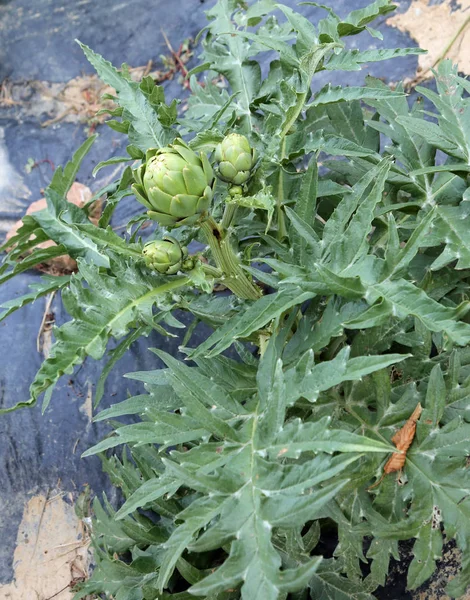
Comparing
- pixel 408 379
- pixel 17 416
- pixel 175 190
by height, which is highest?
pixel 175 190

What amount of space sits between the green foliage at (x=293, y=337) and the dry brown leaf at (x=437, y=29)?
0.65 metres

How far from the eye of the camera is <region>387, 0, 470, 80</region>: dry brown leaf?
1785 mm

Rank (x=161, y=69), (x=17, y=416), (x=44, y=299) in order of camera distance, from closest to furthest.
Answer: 1. (x=17, y=416)
2. (x=44, y=299)
3. (x=161, y=69)

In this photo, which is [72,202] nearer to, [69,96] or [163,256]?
[69,96]

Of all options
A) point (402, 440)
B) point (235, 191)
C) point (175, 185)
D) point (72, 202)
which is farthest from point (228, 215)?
point (72, 202)

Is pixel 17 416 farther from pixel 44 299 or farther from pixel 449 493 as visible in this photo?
pixel 449 493

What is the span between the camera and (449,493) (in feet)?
3.07

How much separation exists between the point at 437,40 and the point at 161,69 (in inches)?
41.5

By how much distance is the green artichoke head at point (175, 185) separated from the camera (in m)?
0.85

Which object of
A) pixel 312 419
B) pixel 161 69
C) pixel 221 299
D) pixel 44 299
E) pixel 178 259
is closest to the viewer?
pixel 178 259

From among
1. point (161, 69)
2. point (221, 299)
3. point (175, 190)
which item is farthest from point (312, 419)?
point (161, 69)

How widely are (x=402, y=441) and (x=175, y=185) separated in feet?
1.94

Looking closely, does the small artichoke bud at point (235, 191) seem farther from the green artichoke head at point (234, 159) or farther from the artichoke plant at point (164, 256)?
the artichoke plant at point (164, 256)

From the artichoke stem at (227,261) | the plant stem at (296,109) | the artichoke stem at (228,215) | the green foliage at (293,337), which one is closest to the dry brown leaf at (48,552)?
the green foliage at (293,337)
